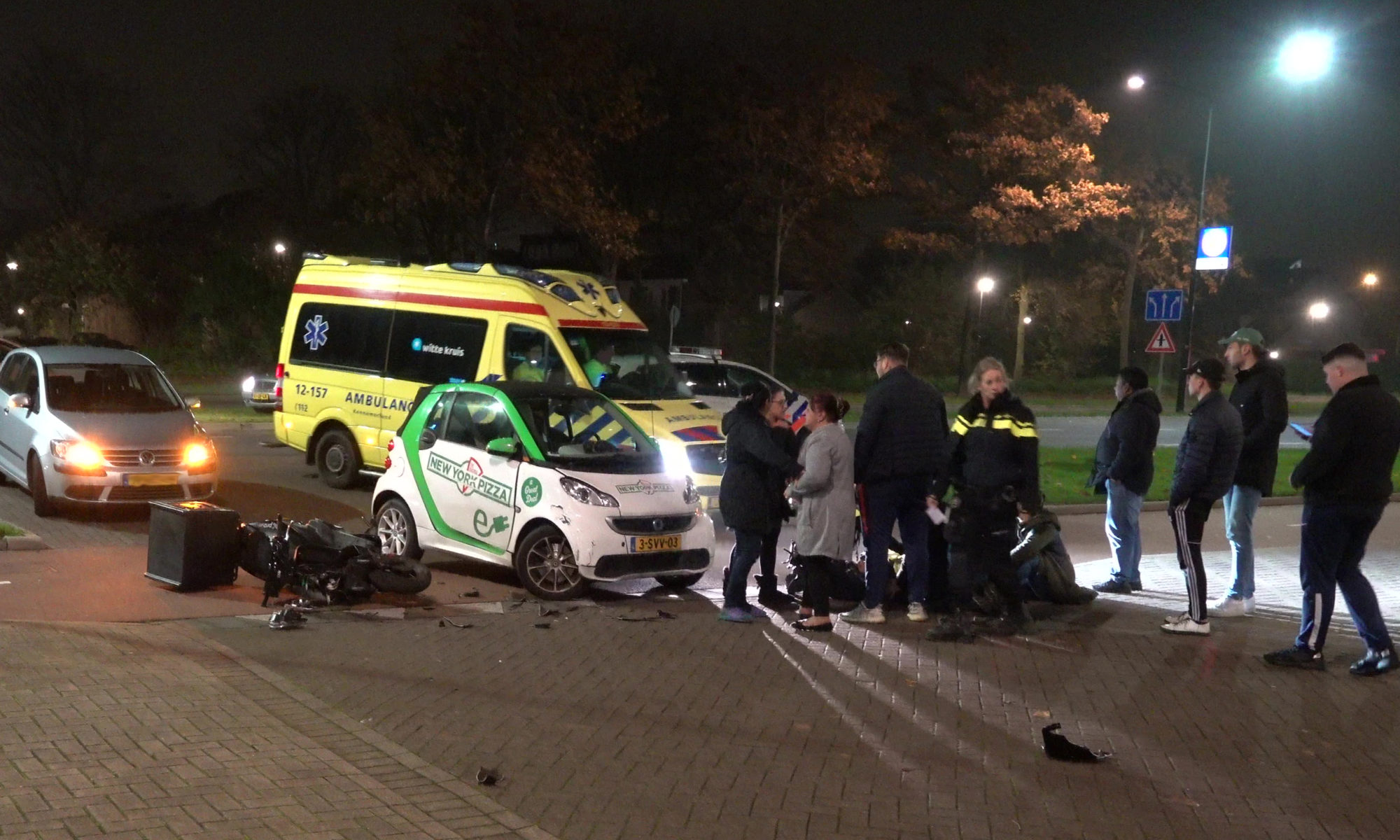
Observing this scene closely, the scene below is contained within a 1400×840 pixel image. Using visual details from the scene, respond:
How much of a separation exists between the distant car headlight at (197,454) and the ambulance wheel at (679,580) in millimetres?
5193

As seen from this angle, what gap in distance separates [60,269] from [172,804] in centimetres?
5058

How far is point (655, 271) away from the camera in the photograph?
59.3m

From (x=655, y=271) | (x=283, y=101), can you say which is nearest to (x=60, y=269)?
(x=283, y=101)

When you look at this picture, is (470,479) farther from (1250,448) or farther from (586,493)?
(1250,448)

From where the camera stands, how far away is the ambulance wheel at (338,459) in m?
15.4

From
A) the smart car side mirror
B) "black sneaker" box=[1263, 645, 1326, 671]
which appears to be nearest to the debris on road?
"black sneaker" box=[1263, 645, 1326, 671]

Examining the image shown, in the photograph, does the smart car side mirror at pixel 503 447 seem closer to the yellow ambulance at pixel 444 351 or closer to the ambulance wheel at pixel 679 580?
the ambulance wheel at pixel 679 580

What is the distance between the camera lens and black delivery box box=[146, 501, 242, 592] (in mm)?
9344

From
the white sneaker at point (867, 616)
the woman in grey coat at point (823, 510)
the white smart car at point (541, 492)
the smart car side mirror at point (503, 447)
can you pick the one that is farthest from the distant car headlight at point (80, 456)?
the white sneaker at point (867, 616)

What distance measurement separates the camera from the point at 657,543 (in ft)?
32.2

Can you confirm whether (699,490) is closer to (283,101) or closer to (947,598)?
(947,598)

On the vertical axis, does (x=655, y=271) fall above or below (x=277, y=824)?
above

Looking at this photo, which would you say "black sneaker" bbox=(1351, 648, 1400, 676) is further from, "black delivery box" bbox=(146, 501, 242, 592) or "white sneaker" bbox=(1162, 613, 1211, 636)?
"black delivery box" bbox=(146, 501, 242, 592)

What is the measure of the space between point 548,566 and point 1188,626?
14.9 ft
